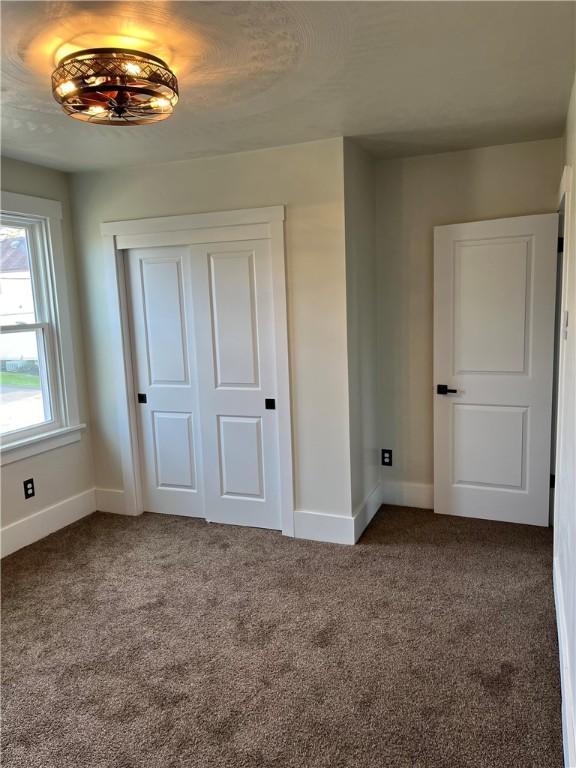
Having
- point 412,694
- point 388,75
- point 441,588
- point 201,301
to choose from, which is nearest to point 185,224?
point 201,301

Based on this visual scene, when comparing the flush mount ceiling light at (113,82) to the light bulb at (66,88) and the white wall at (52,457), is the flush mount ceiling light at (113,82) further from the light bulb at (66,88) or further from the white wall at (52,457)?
the white wall at (52,457)

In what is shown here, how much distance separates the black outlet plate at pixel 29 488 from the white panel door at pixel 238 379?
112 cm

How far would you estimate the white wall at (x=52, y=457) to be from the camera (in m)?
3.51

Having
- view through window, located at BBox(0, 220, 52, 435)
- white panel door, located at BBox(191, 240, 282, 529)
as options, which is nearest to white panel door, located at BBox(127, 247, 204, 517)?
white panel door, located at BBox(191, 240, 282, 529)

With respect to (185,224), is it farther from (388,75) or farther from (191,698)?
(191,698)

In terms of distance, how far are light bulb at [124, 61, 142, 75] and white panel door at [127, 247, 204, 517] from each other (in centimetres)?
176

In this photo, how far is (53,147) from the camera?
3.18 m

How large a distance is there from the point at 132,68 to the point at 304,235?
1541mm

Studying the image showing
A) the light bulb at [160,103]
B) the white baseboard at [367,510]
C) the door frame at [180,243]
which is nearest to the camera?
the light bulb at [160,103]

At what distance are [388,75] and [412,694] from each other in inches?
97.1

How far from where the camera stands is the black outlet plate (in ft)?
11.9

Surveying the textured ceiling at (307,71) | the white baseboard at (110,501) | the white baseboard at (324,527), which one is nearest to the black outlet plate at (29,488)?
the white baseboard at (110,501)

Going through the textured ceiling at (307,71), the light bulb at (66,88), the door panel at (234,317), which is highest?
the textured ceiling at (307,71)

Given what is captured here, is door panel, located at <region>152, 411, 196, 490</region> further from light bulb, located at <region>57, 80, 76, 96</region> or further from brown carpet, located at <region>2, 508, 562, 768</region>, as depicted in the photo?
light bulb, located at <region>57, 80, 76, 96</region>
